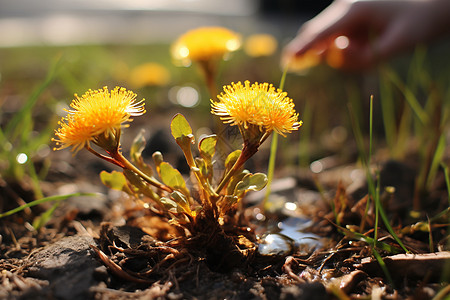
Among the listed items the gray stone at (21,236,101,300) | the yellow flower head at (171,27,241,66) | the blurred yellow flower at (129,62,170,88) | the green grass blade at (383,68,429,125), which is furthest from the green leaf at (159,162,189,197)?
the blurred yellow flower at (129,62,170,88)

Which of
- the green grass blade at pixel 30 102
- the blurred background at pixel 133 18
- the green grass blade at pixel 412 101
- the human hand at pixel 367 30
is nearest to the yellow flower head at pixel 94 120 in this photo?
the green grass blade at pixel 30 102

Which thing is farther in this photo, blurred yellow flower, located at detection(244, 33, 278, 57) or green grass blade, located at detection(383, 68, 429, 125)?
blurred yellow flower, located at detection(244, 33, 278, 57)

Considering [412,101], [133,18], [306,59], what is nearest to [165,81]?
[306,59]

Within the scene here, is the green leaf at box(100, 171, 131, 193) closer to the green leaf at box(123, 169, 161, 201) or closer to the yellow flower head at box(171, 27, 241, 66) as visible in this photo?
the green leaf at box(123, 169, 161, 201)

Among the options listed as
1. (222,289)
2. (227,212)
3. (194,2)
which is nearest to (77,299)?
(222,289)

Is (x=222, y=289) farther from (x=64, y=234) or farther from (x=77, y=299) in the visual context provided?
(x=64, y=234)

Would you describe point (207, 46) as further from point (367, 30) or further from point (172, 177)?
point (367, 30)
